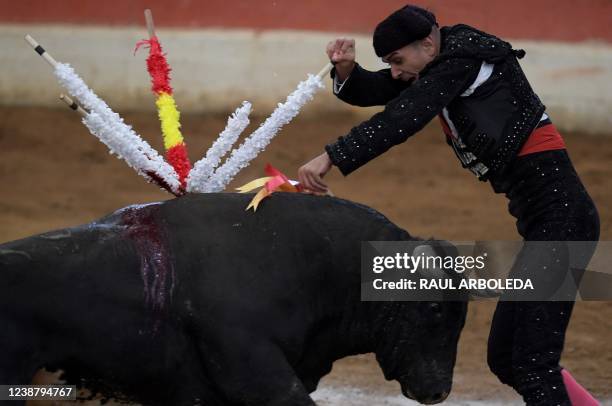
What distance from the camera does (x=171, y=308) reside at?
347 cm

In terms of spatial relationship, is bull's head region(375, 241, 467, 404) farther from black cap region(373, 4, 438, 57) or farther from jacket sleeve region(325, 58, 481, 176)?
black cap region(373, 4, 438, 57)

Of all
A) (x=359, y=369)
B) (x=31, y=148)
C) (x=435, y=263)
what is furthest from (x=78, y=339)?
(x=31, y=148)

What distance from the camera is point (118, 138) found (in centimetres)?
388

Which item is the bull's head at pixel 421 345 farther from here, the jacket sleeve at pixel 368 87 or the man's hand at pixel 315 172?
the jacket sleeve at pixel 368 87

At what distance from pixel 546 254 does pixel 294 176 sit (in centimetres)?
470

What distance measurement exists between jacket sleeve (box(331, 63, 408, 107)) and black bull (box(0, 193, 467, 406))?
557mm

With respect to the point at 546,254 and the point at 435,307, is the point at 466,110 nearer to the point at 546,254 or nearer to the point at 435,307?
the point at 546,254

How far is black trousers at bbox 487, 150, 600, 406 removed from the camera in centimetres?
377

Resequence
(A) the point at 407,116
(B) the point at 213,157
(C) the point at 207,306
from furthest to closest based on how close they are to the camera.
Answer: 1. (B) the point at 213,157
2. (A) the point at 407,116
3. (C) the point at 207,306

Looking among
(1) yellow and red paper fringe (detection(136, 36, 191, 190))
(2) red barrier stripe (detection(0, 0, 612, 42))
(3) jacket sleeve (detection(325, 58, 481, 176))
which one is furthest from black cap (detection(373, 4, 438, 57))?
(2) red barrier stripe (detection(0, 0, 612, 42))

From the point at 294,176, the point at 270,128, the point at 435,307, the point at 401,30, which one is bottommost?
the point at 435,307

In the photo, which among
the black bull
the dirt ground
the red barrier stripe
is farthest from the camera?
the red barrier stripe

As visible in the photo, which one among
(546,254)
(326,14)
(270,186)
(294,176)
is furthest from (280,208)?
(326,14)

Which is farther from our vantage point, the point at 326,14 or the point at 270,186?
the point at 326,14
